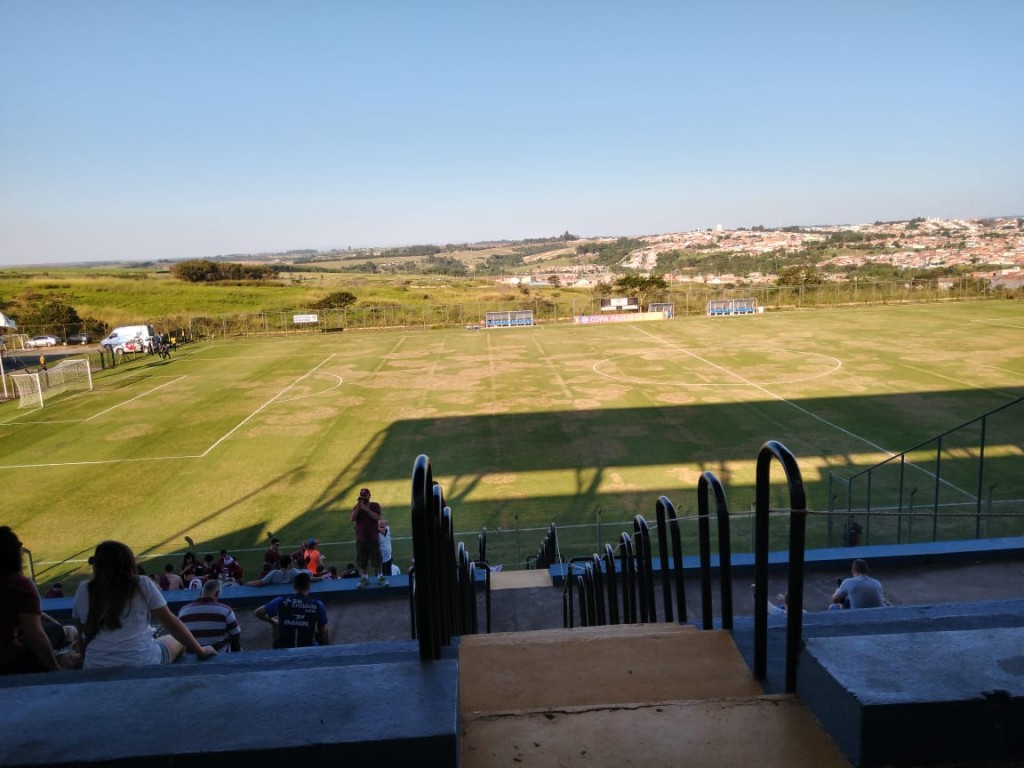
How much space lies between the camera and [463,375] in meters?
34.2

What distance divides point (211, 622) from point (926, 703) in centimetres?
560

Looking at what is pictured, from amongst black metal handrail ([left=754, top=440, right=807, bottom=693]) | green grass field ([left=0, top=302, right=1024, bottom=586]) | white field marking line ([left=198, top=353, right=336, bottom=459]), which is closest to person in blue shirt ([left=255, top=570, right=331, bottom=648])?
black metal handrail ([left=754, top=440, right=807, bottom=693])

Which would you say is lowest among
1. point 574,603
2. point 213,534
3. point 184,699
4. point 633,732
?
point 213,534

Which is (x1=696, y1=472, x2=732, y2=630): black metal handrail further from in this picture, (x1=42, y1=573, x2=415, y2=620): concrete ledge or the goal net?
the goal net

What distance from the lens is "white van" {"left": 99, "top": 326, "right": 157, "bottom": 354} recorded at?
45.6 m

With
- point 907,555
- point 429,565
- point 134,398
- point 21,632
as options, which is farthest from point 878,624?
point 134,398

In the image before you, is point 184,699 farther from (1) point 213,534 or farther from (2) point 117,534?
(2) point 117,534

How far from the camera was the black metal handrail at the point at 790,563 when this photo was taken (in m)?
2.82

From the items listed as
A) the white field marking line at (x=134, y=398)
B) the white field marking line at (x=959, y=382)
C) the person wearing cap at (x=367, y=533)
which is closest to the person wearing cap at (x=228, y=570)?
the person wearing cap at (x=367, y=533)

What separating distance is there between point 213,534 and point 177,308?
73.1m

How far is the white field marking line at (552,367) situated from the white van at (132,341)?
2379cm

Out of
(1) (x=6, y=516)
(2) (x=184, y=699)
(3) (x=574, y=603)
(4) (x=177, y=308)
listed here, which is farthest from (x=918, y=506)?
(4) (x=177, y=308)

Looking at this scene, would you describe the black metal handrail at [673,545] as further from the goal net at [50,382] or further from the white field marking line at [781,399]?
the goal net at [50,382]

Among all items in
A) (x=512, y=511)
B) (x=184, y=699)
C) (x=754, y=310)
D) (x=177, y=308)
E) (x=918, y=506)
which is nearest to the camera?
(x=184, y=699)
